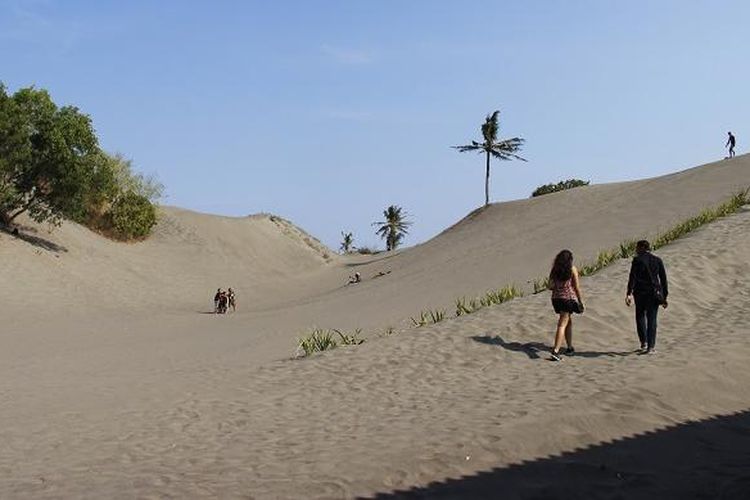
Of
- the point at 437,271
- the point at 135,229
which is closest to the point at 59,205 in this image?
the point at 135,229

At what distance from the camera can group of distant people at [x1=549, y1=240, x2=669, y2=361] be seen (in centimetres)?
1126

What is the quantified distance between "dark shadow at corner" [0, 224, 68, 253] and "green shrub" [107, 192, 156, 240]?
882cm

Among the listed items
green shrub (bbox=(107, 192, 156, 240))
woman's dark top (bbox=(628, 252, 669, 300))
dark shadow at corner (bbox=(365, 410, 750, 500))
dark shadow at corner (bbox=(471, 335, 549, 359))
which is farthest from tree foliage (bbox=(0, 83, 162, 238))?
dark shadow at corner (bbox=(365, 410, 750, 500))

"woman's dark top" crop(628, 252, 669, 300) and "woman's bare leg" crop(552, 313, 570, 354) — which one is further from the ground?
"woman's dark top" crop(628, 252, 669, 300)

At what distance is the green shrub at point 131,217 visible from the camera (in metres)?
46.1

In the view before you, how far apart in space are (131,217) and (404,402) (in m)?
40.4

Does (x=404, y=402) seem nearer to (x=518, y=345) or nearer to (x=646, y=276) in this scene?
(x=518, y=345)

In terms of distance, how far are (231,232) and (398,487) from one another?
53.2 meters

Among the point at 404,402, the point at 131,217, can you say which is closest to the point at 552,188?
the point at 131,217

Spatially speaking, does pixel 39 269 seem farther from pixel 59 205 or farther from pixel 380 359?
pixel 380 359

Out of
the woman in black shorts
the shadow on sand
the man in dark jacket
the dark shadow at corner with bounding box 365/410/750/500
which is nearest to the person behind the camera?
the dark shadow at corner with bounding box 365/410/750/500

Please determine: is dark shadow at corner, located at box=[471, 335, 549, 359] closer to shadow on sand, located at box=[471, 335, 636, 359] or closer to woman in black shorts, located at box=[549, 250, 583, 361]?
shadow on sand, located at box=[471, 335, 636, 359]

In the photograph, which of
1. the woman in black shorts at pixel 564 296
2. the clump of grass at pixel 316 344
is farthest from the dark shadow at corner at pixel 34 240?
the woman in black shorts at pixel 564 296

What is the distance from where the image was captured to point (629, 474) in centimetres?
595
